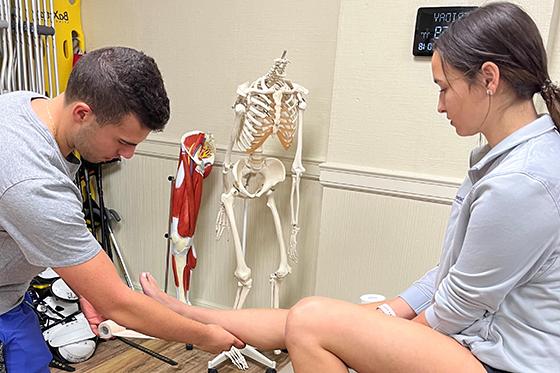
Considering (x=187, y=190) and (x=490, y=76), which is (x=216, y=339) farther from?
(x=187, y=190)

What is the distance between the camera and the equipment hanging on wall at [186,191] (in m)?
2.42

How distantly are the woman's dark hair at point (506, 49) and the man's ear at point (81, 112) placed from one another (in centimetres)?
78

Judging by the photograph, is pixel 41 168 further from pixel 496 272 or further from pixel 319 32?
pixel 319 32

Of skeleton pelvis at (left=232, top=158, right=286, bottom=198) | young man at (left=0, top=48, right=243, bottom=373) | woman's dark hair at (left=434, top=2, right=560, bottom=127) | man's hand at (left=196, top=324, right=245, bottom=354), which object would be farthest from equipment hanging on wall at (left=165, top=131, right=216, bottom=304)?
woman's dark hair at (left=434, top=2, right=560, bottom=127)

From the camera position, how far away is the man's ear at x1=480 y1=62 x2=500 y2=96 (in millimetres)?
1021

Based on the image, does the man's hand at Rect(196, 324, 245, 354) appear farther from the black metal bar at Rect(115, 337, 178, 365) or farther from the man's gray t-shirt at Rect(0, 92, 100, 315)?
the black metal bar at Rect(115, 337, 178, 365)

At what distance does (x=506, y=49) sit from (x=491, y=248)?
41 centimetres

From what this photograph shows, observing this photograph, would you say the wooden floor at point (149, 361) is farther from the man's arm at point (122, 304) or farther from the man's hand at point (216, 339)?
the man's arm at point (122, 304)

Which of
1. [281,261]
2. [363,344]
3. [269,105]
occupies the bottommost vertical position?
[281,261]

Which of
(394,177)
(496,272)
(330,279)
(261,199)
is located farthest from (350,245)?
(496,272)

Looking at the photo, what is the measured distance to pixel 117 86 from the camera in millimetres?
1027

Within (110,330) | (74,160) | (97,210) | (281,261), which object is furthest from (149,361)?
(74,160)

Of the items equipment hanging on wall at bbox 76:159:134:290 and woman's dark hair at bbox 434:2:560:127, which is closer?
woman's dark hair at bbox 434:2:560:127

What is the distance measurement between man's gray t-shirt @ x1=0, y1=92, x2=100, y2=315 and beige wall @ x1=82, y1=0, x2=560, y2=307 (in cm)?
129
